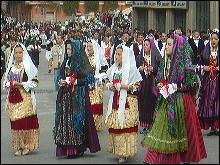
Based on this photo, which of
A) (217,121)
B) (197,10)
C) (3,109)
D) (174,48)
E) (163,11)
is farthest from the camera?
(163,11)

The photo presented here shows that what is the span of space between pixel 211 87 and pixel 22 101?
145 inches

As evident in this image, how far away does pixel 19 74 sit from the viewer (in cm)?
984

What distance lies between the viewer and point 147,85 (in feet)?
39.0

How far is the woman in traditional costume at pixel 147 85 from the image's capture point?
11703 mm

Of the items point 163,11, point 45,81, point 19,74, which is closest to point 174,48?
point 19,74

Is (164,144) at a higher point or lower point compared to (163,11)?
lower

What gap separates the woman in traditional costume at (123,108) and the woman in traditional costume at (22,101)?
3.92 ft

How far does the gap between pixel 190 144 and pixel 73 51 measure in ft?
7.08

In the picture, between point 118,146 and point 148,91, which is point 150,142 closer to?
point 118,146

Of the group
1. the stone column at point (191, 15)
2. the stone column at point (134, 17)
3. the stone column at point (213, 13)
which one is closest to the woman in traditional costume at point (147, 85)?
the stone column at point (213, 13)

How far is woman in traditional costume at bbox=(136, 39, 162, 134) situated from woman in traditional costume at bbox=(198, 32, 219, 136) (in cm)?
89

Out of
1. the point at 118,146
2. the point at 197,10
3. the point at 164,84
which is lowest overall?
the point at 118,146

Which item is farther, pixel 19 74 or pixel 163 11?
pixel 163 11

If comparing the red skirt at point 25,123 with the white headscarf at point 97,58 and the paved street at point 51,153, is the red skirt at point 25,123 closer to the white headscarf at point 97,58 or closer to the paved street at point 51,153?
the paved street at point 51,153
